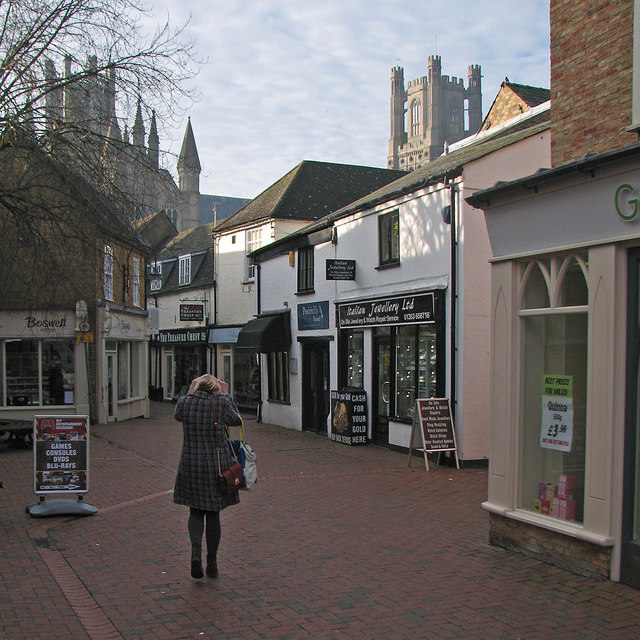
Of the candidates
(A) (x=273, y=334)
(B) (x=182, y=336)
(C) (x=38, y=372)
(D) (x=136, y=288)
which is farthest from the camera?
(B) (x=182, y=336)

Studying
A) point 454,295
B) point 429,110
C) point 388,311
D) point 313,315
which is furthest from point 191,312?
point 429,110

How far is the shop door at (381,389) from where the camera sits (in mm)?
Answer: 16609

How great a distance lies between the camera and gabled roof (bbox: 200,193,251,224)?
3364 inches

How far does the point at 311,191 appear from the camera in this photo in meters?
29.6

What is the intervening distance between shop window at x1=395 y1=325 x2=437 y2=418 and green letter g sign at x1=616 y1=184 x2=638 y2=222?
28.1 feet

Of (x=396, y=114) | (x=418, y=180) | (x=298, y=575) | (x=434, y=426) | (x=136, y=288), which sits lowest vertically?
(x=298, y=575)

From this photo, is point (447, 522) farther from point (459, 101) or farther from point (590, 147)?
point (459, 101)

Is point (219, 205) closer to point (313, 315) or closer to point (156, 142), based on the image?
point (313, 315)

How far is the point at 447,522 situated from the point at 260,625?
13.5ft

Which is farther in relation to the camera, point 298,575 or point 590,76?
point 590,76

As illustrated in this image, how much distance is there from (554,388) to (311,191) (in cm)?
2313

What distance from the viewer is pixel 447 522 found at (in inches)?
361

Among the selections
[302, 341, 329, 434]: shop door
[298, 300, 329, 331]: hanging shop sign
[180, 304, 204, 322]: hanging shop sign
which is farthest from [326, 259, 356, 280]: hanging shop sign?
[180, 304, 204, 322]: hanging shop sign

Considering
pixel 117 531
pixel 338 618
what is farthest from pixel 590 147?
pixel 117 531
